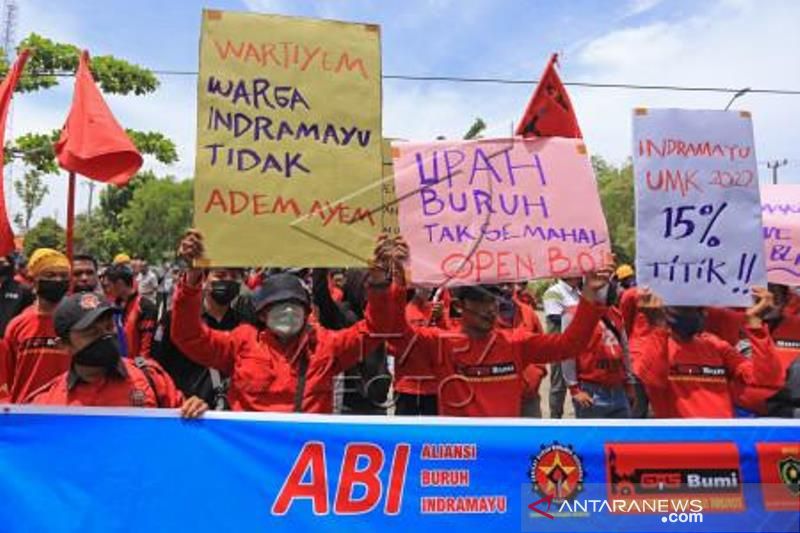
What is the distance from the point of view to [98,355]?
3043 mm

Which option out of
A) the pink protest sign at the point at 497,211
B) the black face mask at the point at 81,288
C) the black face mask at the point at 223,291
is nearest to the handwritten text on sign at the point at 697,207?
the pink protest sign at the point at 497,211

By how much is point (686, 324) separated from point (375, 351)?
1.73 metres

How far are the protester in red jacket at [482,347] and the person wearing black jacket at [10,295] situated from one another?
389cm

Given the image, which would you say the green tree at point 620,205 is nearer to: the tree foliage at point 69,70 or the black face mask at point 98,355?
the tree foliage at point 69,70

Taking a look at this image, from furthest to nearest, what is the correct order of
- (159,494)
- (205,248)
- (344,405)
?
(344,405) < (205,248) < (159,494)

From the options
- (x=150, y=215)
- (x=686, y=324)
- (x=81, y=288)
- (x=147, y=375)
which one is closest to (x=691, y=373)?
(x=686, y=324)

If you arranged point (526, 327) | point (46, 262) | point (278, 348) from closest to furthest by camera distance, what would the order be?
point (278, 348), point (46, 262), point (526, 327)

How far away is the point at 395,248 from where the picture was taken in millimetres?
3445

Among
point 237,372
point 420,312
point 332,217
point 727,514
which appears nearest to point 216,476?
point 237,372

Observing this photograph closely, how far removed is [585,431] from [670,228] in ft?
4.09

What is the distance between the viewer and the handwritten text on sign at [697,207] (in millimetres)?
3629

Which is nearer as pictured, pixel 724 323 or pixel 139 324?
pixel 724 323

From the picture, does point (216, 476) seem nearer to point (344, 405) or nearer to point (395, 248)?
point (395, 248)

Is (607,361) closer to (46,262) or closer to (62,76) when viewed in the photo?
(46,262)
